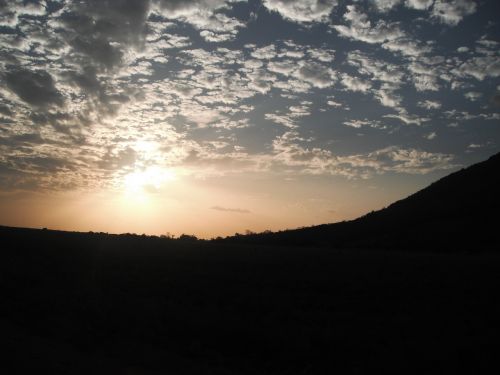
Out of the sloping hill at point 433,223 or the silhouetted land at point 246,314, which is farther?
the sloping hill at point 433,223

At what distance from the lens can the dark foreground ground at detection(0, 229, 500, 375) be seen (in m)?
10.9

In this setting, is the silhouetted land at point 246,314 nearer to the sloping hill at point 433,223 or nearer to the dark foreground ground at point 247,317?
the dark foreground ground at point 247,317

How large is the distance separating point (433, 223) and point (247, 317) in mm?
53255

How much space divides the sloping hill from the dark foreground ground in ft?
91.4

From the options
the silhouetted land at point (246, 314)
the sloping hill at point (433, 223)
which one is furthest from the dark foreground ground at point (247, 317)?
the sloping hill at point (433, 223)

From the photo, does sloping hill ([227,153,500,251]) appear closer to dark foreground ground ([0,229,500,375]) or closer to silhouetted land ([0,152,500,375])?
silhouetted land ([0,152,500,375])

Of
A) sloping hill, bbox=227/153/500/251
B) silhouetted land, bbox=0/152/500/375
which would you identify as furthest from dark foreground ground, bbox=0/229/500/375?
sloping hill, bbox=227/153/500/251

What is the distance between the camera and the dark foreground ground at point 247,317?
431 inches

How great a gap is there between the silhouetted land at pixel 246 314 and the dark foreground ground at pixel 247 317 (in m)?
0.05

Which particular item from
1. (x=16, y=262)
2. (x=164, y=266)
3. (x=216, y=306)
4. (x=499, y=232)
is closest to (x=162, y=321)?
(x=216, y=306)

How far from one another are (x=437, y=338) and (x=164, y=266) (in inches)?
646

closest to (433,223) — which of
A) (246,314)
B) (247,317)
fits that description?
(246,314)

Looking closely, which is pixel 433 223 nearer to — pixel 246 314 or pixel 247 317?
pixel 246 314

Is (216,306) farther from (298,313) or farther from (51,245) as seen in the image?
(51,245)
